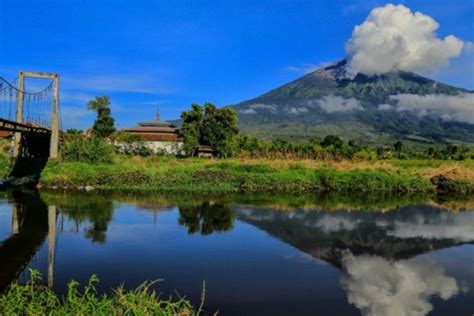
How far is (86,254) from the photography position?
9.86 metres

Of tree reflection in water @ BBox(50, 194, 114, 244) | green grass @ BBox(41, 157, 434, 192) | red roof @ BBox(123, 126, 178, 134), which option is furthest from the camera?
red roof @ BBox(123, 126, 178, 134)

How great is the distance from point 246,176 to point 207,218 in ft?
28.1

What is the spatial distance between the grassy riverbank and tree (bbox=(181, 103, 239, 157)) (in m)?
12.0

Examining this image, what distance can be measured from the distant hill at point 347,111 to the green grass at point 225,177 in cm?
6980

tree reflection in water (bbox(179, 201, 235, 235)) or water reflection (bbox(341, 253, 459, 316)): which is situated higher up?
tree reflection in water (bbox(179, 201, 235, 235))

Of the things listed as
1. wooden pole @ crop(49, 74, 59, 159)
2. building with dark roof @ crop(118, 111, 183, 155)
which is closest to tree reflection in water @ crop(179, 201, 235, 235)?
wooden pole @ crop(49, 74, 59, 159)

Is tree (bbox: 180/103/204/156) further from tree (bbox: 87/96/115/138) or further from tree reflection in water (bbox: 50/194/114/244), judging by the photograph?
tree reflection in water (bbox: 50/194/114/244)

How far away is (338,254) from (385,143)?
86.9m

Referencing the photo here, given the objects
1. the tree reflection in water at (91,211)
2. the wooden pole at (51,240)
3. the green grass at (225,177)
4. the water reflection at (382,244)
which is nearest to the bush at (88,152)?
the green grass at (225,177)

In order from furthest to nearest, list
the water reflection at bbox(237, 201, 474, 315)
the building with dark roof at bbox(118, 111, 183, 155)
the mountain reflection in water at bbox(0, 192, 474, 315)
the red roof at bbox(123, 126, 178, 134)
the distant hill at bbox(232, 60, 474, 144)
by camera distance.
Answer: the distant hill at bbox(232, 60, 474, 144) → the red roof at bbox(123, 126, 178, 134) → the building with dark roof at bbox(118, 111, 183, 155) → the water reflection at bbox(237, 201, 474, 315) → the mountain reflection in water at bbox(0, 192, 474, 315)

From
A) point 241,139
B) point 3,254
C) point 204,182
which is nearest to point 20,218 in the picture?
point 3,254

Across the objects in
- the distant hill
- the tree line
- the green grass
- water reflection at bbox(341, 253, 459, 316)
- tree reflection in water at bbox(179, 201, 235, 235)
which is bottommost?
water reflection at bbox(341, 253, 459, 316)

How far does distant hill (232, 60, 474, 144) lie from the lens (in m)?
110

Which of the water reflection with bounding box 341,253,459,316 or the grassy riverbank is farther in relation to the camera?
the grassy riverbank
